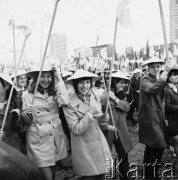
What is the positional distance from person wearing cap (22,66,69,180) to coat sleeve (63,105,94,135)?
0.10m

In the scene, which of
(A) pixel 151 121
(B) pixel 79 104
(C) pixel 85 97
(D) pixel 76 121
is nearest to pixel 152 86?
(A) pixel 151 121

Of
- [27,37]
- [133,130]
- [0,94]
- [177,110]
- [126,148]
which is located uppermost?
[27,37]

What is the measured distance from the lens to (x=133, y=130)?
23.6ft

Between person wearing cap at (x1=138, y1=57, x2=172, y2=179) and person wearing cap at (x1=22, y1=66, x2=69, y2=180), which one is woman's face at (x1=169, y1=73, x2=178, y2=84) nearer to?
person wearing cap at (x1=138, y1=57, x2=172, y2=179)

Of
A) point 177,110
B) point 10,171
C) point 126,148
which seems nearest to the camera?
point 10,171

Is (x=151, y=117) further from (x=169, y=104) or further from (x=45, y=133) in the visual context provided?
(x=45, y=133)

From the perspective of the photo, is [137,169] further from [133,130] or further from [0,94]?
[133,130]

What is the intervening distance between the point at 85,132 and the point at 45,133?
47cm

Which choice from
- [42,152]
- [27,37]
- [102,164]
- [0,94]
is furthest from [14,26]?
[102,164]

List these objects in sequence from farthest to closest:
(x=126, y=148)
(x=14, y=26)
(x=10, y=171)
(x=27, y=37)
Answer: (x=126, y=148), (x=14, y=26), (x=27, y=37), (x=10, y=171)

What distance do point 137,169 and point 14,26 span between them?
282cm

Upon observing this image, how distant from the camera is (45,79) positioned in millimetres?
3057

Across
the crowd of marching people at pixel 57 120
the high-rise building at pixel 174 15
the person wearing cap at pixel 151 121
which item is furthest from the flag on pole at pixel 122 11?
the high-rise building at pixel 174 15

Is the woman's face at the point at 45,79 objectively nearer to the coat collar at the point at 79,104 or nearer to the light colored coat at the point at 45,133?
the light colored coat at the point at 45,133
